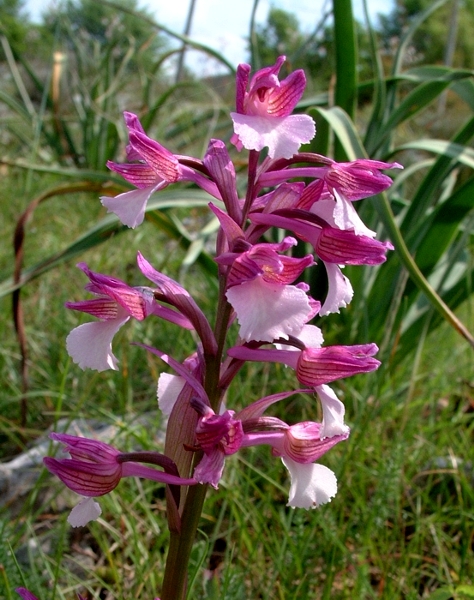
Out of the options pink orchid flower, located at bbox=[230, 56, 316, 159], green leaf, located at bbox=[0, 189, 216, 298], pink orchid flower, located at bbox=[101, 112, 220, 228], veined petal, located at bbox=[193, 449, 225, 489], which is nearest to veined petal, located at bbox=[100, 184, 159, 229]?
pink orchid flower, located at bbox=[101, 112, 220, 228]

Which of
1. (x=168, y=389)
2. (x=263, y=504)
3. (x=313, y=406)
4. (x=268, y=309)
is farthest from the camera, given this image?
(x=313, y=406)

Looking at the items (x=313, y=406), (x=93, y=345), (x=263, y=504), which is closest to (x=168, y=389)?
(x=93, y=345)

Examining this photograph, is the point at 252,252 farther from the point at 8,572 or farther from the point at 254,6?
the point at 254,6

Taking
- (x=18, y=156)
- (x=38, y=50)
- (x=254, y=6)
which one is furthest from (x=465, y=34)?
(x=254, y=6)

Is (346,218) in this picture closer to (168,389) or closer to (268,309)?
(268,309)

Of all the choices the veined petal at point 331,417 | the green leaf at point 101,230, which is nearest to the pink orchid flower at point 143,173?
the veined petal at point 331,417

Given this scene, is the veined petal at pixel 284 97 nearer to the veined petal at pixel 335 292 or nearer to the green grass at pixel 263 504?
the veined petal at pixel 335 292
